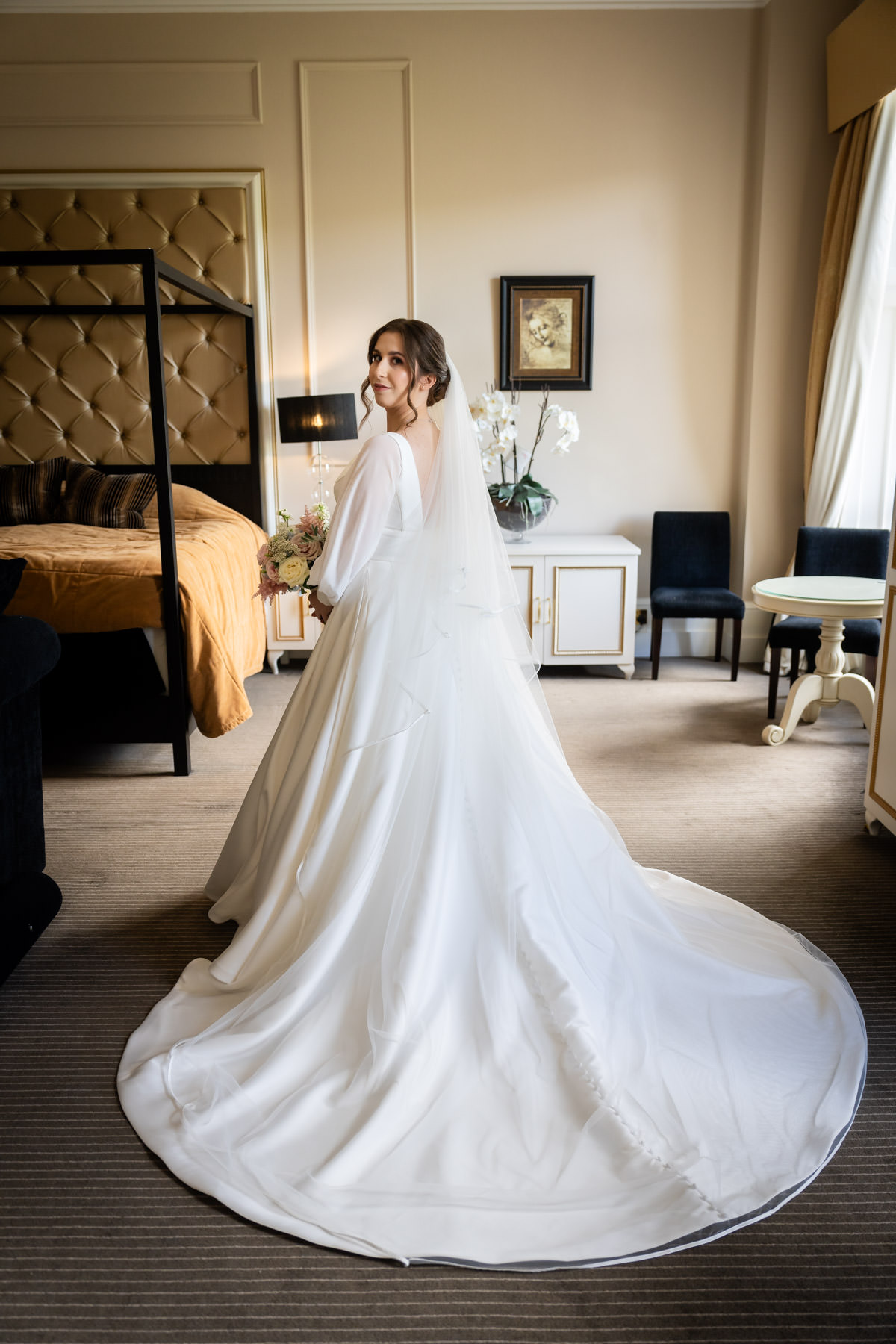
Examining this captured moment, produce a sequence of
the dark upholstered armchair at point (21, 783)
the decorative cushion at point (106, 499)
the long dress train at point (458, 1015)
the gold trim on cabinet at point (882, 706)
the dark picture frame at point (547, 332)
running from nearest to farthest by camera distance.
Result: the long dress train at point (458, 1015), the dark upholstered armchair at point (21, 783), the gold trim on cabinet at point (882, 706), the decorative cushion at point (106, 499), the dark picture frame at point (547, 332)

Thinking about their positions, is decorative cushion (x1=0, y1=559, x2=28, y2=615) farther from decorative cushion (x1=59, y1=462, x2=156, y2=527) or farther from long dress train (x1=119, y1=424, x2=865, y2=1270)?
decorative cushion (x1=59, y1=462, x2=156, y2=527)

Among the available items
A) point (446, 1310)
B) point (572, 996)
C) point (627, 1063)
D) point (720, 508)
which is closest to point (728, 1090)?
point (627, 1063)

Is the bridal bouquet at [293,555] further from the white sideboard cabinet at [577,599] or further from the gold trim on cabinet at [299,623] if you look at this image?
the gold trim on cabinet at [299,623]

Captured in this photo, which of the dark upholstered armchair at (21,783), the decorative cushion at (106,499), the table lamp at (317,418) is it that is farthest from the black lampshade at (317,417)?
the dark upholstered armchair at (21,783)

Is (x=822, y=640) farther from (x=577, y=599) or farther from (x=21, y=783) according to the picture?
(x=21, y=783)

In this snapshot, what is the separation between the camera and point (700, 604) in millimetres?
4922

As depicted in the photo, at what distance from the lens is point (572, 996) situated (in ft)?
5.74

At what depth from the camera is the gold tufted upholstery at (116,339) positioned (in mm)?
5051

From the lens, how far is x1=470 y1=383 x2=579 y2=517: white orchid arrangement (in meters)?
4.93

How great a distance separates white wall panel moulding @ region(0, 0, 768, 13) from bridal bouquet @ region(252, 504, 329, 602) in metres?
3.89

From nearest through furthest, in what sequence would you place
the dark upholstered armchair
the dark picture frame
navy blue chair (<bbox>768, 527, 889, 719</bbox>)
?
1. the dark upholstered armchair
2. navy blue chair (<bbox>768, 527, 889, 719</bbox>)
3. the dark picture frame

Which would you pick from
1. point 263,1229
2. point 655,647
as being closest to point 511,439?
point 655,647

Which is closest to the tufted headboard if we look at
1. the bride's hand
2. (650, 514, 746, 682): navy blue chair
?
(650, 514, 746, 682): navy blue chair

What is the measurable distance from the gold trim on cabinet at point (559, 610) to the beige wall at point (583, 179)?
2.46 ft
